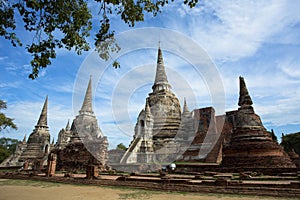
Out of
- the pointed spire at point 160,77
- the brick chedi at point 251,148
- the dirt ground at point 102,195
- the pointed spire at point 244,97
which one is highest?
the pointed spire at point 160,77

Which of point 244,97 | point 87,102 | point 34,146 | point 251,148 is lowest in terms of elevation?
point 251,148

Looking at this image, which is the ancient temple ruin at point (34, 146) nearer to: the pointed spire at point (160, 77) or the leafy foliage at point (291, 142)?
the pointed spire at point (160, 77)

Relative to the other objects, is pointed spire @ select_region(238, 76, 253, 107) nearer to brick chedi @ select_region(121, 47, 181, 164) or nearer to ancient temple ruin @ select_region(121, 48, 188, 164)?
ancient temple ruin @ select_region(121, 48, 188, 164)

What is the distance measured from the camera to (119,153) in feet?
85.2

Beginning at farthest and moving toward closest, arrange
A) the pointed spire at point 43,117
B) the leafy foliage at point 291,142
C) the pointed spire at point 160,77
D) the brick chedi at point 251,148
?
the pointed spire at point 160,77 < the pointed spire at point 43,117 < the leafy foliage at point 291,142 < the brick chedi at point 251,148

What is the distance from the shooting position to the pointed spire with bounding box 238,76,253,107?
18.4 meters

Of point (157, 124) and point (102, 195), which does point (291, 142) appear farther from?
point (102, 195)

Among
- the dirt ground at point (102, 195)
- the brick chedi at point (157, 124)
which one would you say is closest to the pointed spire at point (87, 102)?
the brick chedi at point (157, 124)

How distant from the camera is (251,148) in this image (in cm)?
1546

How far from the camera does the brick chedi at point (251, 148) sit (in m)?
14.5

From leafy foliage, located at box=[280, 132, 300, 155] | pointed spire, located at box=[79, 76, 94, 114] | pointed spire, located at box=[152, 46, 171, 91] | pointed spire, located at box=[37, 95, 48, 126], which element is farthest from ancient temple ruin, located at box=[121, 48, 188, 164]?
leafy foliage, located at box=[280, 132, 300, 155]

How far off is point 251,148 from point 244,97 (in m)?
5.29

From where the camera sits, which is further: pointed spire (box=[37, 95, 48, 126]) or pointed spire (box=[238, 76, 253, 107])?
pointed spire (box=[37, 95, 48, 126])

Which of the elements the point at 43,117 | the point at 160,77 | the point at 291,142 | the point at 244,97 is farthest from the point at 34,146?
the point at 291,142
